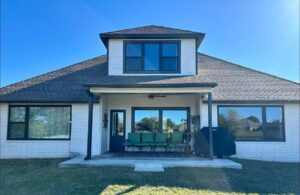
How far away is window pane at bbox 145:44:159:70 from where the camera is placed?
14.3 metres

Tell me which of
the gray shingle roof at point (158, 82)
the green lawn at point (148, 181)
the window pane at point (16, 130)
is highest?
the gray shingle roof at point (158, 82)

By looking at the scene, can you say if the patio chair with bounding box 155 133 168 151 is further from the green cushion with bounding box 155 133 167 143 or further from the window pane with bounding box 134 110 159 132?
the window pane with bounding box 134 110 159 132

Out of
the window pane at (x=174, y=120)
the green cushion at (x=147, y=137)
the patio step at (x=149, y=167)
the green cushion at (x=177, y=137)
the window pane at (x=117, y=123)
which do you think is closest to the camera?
the patio step at (x=149, y=167)

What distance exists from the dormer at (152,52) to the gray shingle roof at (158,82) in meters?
0.63

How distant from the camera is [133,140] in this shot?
14.0m

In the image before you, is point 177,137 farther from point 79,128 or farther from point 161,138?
point 79,128

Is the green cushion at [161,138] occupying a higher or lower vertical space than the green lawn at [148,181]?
higher

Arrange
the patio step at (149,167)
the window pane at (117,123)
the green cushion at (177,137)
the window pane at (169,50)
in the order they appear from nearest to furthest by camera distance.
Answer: the patio step at (149,167), the green cushion at (177,137), the window pane at (169,50), the window pane at (117,123)

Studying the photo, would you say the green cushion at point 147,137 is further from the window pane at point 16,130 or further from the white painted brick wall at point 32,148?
the window pane at point 16,130

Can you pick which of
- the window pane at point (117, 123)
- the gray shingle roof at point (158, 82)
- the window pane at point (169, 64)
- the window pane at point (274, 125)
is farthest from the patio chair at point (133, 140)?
the window pane at point (274, 125)

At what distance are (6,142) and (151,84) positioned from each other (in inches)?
301

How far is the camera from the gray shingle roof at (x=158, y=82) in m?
13.3

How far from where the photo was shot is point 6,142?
1343 centimetres

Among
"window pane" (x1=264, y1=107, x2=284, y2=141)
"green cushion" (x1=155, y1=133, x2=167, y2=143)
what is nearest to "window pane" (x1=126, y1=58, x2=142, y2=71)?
"green cushion" (x1=155, y1=133, x2=167, y2=143)
